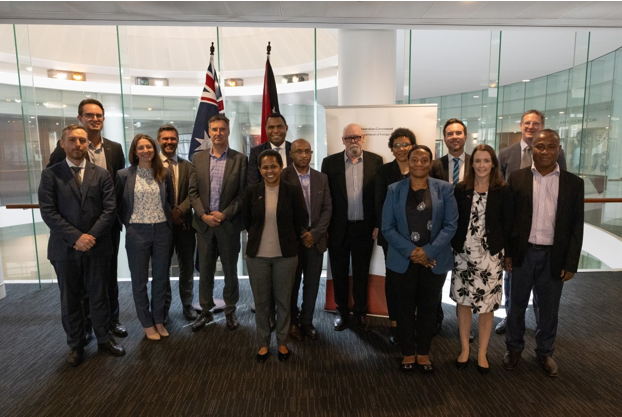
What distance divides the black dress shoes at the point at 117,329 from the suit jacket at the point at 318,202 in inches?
75.4

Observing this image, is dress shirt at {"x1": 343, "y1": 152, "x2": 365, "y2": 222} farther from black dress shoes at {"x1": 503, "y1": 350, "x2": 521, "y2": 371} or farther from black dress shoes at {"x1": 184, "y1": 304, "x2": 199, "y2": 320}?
black dress shoes at {"x1": 184, "y1": 304, "x2": 199, "y2": 320}

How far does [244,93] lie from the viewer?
7199 millimetres

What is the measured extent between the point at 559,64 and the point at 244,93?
25.9ft

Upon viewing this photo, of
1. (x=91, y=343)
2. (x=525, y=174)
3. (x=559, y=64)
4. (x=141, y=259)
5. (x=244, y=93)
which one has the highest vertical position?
(x=559, y=64)

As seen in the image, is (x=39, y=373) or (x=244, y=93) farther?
(x=244, y=93)

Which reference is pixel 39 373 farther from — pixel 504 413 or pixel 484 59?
pixel 484 59

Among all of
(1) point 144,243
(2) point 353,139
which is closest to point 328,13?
(2) point 353,139

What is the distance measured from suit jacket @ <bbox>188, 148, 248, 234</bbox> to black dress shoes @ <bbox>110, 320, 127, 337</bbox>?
1.14m

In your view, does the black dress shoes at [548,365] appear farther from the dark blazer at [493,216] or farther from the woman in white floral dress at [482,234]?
the dark blazer at [493,216]

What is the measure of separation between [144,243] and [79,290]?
0.57 m

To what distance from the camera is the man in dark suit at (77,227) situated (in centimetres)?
279

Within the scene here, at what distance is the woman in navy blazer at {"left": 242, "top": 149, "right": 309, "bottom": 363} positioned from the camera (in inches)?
110

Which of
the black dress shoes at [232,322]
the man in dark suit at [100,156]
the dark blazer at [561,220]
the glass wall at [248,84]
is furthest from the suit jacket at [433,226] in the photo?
the man in dark suit at [100,156]

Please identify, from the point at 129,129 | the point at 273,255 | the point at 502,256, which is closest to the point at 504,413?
the point at 502,256
